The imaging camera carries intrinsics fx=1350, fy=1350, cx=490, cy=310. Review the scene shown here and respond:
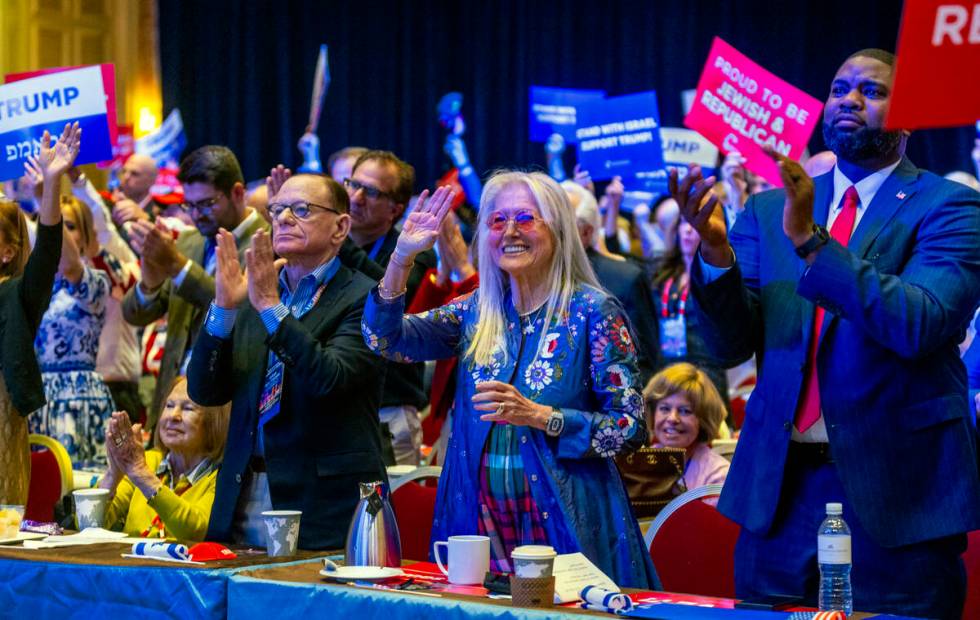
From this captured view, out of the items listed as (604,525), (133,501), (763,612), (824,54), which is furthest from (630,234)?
(763,612)

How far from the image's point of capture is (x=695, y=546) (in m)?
2.99

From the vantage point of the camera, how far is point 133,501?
3.58 meters

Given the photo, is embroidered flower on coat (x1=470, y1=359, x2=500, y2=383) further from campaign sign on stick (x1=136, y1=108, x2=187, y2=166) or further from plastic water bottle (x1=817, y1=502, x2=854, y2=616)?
campaign sign on stick (x1=136, y1=108, x2=187, y2=166)

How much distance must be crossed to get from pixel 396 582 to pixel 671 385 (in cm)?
206

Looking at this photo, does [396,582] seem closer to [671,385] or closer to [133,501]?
[133,501]

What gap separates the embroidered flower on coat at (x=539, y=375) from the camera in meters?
2.74

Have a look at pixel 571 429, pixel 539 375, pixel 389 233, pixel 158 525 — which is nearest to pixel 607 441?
pixel 571 429

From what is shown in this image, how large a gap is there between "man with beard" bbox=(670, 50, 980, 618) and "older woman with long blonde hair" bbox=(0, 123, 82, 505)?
199 centimetres

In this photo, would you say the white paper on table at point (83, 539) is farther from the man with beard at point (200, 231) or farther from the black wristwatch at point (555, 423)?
the man with beard at point (200, 231)

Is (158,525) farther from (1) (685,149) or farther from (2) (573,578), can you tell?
(1) (685,149)

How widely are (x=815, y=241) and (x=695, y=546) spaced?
99 centimetres

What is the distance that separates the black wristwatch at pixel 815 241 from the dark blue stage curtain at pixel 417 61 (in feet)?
28.4

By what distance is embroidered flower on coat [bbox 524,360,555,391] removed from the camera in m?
2.74

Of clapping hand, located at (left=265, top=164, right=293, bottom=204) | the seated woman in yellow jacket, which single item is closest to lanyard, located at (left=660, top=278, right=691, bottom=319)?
clapping hand, located at (left=265, top=164, right=293, bottom=204)
